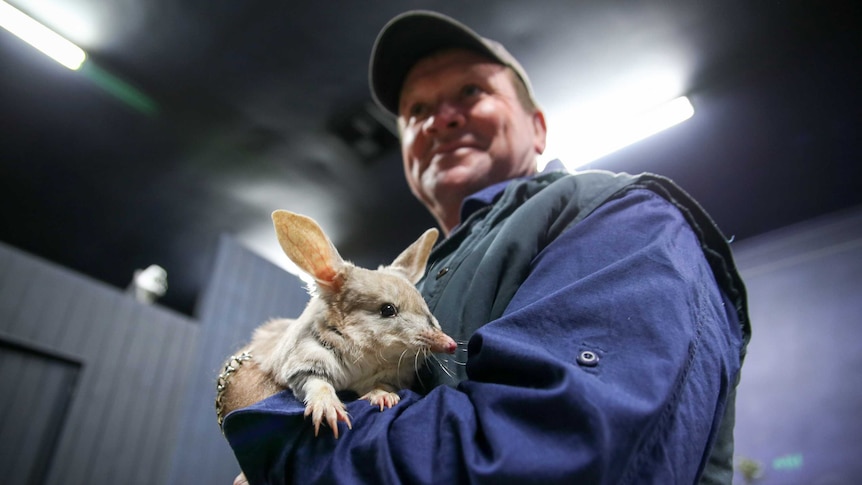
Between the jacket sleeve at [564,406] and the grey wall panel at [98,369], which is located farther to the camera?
the grey wall panel at [98,369]

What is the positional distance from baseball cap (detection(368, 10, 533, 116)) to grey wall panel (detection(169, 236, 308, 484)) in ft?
4.76

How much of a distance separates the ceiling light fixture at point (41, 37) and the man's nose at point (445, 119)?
202cm

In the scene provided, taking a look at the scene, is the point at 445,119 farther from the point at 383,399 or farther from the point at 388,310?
the point at 383,399

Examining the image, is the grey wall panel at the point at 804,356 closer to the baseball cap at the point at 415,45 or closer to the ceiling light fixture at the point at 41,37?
the baseball cap at the point at 415,45

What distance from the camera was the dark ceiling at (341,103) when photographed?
7.63 feet

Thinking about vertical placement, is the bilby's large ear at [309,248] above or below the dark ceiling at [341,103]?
below

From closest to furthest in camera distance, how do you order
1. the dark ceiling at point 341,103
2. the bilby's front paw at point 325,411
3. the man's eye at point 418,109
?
the bilby's front paw at point 325,411 < the man's eye at point 418,109 < the dark ceiling at point 341,103

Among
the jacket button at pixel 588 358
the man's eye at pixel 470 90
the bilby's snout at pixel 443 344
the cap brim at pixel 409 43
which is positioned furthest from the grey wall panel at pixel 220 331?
the jacket button at pixel 588 358

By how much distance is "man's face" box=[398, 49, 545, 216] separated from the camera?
76.4 inches

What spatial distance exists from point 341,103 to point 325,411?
242 cm

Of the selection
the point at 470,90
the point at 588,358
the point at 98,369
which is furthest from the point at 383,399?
the point at 98,369

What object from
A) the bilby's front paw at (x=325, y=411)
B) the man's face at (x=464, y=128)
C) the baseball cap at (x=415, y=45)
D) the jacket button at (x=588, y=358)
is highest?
the baseball cap at (x=415, y=45)

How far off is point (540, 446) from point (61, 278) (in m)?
4.46

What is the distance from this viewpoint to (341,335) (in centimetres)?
116
